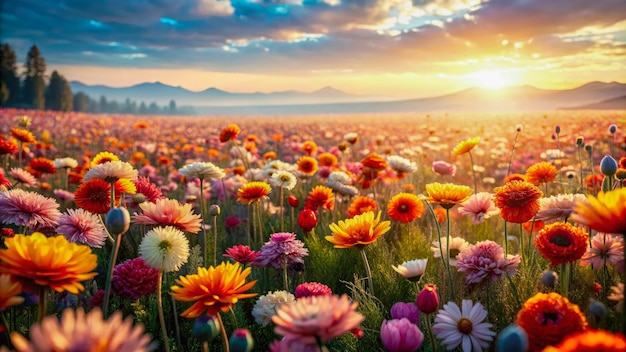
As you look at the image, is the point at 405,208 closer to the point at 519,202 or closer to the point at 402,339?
the point at 519,202

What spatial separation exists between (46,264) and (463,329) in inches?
52.7

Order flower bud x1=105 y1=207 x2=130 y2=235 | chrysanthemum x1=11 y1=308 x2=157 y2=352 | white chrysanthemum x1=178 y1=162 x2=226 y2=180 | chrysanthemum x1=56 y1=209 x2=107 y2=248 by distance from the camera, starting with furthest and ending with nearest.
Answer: white chrysanthemum x1=178 y1=162 x2=226 y2=180, chrysanthemum x1=56 y1=209 x2=107 y2=248, flower bud x1=105 y1=207 x2=130 y2=235, chrysanthemum x1=11 y1=308 x2=157 y2=352

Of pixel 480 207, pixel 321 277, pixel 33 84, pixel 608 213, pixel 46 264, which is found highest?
pixel 33 84

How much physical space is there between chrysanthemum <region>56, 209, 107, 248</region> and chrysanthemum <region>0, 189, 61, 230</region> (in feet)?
0.18

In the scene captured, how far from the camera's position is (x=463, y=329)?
5.21 feet

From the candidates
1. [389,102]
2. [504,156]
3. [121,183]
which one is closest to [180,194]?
[121,183]

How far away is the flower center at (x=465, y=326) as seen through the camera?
158 cm

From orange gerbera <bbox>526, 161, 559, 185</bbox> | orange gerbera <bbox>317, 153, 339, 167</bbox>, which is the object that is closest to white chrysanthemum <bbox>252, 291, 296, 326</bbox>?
orange gerbera <bbox>526, 161, 559, 185</bbox>

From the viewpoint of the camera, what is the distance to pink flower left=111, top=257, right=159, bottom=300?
193cm

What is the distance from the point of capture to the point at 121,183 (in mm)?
2289

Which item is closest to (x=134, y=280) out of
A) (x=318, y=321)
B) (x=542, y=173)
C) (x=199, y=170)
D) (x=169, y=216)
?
(x=169, y=216)

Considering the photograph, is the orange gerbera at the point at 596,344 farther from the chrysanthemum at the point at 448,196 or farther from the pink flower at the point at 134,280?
the pink flower at the point at 134,280

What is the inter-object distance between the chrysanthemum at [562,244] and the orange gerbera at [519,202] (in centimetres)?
32

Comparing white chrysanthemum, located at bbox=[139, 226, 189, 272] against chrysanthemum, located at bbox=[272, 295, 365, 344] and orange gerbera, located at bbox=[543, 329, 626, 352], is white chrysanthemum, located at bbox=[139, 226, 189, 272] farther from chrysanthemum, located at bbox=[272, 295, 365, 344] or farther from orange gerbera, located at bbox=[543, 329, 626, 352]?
orange gerbera, located at bbox=[543, 329, 626, 352]
